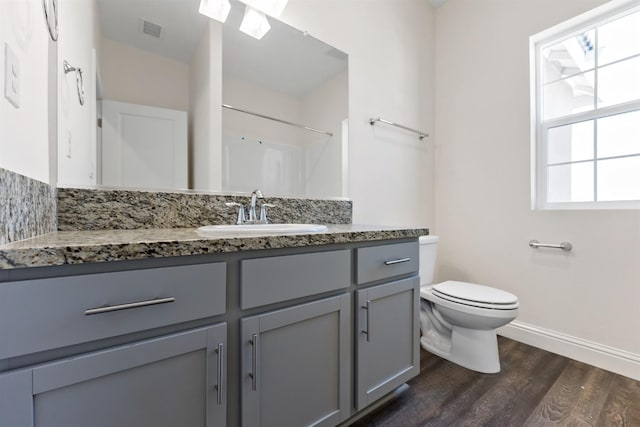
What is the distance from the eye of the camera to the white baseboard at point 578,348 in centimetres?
157

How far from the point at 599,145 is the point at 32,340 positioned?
2.69m

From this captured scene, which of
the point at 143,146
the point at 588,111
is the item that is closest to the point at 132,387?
the point at 143,146

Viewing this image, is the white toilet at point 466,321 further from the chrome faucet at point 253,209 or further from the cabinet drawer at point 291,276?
the chrome faucet at point 253,209

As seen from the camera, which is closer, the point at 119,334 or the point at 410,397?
the point at 119,334

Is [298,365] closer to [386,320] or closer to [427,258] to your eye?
[386,320]

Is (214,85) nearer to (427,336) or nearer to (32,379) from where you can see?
(32,379)

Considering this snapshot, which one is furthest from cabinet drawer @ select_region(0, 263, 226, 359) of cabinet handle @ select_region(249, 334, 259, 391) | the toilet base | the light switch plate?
the toilet base

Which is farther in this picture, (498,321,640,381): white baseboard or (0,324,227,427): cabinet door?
(498,321,640,381): white baseboard

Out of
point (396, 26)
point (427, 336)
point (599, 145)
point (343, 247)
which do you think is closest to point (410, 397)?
point (427, 336)

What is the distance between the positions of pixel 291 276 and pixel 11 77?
826 mm

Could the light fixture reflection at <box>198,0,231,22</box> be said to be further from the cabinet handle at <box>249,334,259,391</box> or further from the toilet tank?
the toilet tank

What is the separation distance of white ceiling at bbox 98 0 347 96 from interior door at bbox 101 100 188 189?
261 mm

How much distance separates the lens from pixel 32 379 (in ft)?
1.74

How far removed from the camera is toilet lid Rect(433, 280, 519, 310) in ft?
4.91
